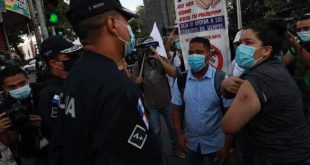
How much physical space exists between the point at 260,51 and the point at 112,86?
4.60 feet

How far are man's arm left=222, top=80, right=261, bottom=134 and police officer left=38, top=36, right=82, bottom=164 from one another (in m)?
1.36

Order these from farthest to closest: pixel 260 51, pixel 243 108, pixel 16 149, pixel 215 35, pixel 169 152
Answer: pixel 169 152
pixel 215 35
pixel 16 149
pixel 260 51
pixel 243 108

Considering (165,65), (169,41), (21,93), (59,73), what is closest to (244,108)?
(59,73)

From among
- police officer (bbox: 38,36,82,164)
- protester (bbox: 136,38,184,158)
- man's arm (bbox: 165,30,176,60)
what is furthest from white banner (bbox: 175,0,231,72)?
police officer (bbox: 38,36,82,164)

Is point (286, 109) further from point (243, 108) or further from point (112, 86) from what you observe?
point (112, 86)

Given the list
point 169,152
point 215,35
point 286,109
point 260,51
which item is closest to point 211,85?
point 260,51

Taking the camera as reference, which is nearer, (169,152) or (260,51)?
(260,51)

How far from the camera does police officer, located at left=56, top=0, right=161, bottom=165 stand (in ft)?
5.14

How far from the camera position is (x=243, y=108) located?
7.73 ft

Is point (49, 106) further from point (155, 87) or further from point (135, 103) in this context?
point (155, 87)

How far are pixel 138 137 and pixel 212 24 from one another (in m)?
3.38

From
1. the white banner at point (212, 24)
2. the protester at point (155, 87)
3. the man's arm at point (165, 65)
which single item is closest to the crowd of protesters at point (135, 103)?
the white banner at point (212, 24)

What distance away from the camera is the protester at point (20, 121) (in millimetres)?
2982

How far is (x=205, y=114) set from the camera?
3404 mm
